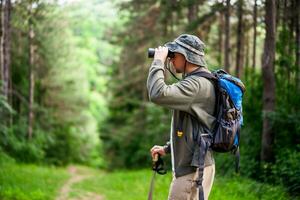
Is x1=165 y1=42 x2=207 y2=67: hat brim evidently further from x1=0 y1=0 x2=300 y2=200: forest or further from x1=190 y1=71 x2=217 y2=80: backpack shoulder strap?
x1=0 y1=0 x2=300 y2=200: forest

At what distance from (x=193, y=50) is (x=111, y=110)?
99.1 ft

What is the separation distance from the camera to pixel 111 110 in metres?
34.4

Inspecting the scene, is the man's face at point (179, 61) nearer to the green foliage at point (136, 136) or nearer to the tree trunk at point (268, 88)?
the tree trunk at point (268, 88)

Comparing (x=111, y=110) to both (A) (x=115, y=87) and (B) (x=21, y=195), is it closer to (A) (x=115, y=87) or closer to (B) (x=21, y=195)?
(A) (x=115, y=87)

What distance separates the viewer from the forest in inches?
457

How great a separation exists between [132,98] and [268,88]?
64.6ft

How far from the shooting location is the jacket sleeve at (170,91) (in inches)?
161

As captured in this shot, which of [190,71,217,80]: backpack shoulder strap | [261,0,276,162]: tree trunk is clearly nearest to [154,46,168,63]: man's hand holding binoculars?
[190,71,217,80]: backpack shoulder strap

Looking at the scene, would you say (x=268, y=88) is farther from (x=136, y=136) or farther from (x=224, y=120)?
(x=136, y=136)

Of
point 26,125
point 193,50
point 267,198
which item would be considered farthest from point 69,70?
point 193,50

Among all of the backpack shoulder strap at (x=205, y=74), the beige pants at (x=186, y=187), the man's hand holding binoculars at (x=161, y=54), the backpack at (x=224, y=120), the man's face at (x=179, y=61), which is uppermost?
the man's hand holding binoculars at (x=161, y=54)

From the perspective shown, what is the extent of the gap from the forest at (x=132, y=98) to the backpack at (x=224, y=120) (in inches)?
211

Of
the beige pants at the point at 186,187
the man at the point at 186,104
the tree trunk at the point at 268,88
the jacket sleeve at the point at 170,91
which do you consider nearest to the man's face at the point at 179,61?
the man at the point at 186,104

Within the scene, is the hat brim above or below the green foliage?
above
